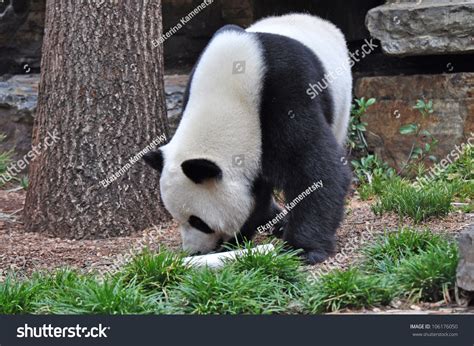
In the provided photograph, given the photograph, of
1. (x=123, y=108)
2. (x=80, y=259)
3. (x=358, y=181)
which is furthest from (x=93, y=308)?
(x=358, y=181)

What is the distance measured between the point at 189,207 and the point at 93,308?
1261 mm

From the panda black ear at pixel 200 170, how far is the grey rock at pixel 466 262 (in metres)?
1.69

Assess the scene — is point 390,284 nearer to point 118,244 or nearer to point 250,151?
point 250,151

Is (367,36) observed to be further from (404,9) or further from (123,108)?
(123,108)

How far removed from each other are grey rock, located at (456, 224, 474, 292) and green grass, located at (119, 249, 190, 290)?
1.68 meters

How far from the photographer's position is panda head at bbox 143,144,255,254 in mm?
5668

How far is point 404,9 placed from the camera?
838cm

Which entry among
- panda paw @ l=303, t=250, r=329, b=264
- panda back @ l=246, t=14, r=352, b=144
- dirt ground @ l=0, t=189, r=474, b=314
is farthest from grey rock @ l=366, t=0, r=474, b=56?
panda paw @ l=303, t=250, r=329, b=264

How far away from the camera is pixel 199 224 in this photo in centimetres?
585

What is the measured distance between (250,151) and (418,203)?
1653 millimetres

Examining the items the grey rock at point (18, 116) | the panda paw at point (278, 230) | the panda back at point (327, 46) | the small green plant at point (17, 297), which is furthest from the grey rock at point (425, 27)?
the small green plant at point (17, 297)

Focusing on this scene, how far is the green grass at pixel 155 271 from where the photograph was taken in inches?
204

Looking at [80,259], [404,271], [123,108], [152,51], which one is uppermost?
[152,51]

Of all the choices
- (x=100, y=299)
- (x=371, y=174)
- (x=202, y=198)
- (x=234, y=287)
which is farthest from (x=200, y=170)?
(x=371, y=174)
